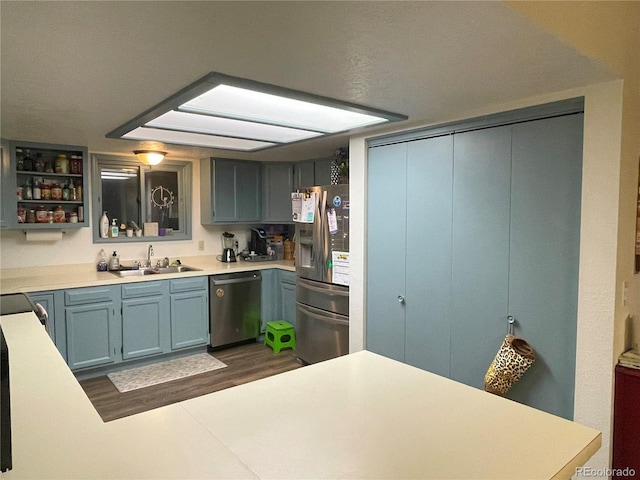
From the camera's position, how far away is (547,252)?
2.24 m

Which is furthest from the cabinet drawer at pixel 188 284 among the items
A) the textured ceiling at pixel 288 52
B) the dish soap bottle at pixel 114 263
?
the textured ceiling at pixel 288 52

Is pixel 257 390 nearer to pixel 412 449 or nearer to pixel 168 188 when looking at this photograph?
pixel 412 449

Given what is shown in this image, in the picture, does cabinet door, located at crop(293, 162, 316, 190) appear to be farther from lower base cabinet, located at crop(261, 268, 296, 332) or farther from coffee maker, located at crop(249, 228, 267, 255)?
lower base cabinet, located at crop(261, 268, 296, 332)

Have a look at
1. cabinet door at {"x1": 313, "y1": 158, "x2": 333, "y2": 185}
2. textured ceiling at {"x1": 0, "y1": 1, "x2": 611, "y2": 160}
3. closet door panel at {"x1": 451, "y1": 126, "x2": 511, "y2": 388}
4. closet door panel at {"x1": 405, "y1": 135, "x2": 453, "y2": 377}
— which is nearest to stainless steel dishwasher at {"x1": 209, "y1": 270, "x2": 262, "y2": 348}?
cabinet door at {"x1": 313, "y1": 158, "x2": 333, "y2": 185}

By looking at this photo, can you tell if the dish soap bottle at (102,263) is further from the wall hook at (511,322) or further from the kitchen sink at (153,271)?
the wall hook at (511,322)

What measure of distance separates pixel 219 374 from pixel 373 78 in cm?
304

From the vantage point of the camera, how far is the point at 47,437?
1149 mm

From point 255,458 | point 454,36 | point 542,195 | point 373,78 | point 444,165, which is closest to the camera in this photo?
point 255,458

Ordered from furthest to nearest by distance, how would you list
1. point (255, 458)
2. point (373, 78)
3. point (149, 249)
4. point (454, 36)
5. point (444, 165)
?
point (149, 249) < point (444, 165) < point (373, 78) < point (454, 36) < point (255, 458)

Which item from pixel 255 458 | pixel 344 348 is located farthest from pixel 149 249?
pixel 255 458

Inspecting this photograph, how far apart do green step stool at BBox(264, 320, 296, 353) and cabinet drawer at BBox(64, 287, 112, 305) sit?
1.66 metres

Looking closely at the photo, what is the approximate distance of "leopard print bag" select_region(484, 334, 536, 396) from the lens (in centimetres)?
226

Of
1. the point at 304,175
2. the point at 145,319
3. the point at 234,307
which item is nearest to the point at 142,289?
the point at 145,319

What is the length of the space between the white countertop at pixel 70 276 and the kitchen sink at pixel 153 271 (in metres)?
0.10
